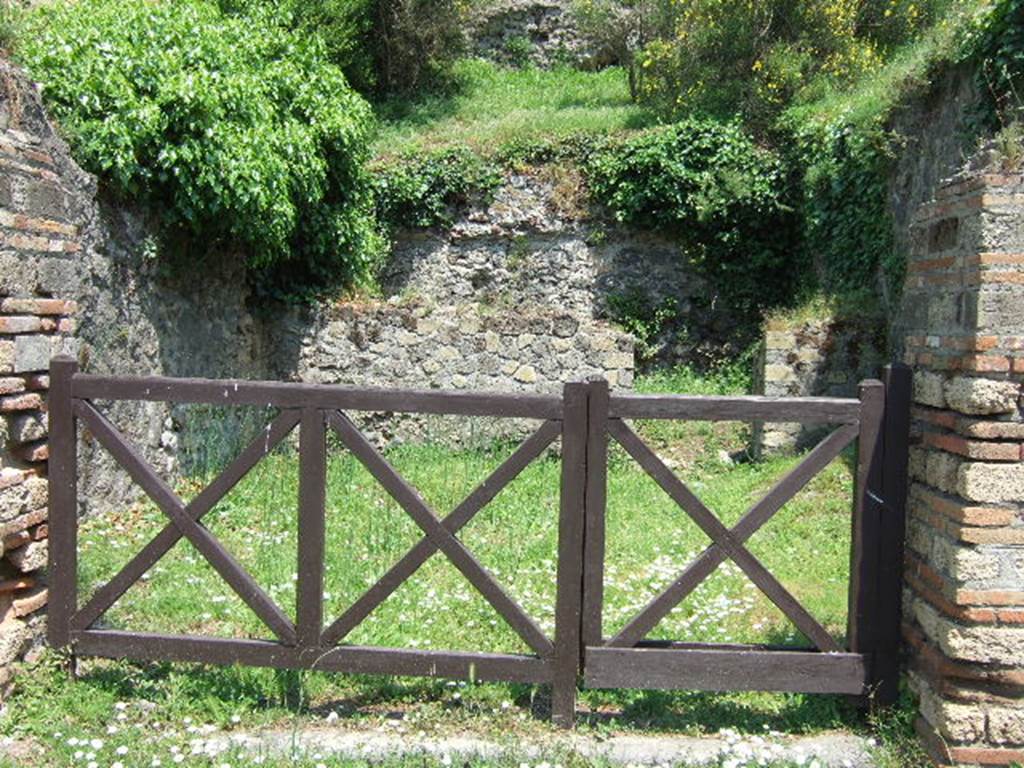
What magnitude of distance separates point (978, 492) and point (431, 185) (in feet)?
34.5

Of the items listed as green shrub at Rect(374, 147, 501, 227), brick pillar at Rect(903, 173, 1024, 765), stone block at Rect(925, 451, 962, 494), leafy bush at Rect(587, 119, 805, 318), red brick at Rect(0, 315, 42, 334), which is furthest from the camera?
green shrub at Rect(374, 147, 501, 227)

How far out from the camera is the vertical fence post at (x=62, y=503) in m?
3.62

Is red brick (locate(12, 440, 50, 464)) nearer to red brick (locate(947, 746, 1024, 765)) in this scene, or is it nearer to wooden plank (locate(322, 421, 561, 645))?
wooden plank (locate(322, 421, 561, 645))

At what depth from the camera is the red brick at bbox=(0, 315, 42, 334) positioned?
3449 mm

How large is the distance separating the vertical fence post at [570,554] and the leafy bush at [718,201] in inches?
355

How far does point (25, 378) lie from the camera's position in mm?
3574

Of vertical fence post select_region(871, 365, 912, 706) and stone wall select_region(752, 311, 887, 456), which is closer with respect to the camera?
vertical fence post select_region(871, 365, 912, 706)

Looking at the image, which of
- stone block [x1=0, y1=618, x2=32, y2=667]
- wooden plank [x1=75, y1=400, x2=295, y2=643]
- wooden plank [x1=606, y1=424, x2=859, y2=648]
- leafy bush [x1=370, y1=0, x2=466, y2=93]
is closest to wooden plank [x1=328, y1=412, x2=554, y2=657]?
→ wooden plank [x1=606, y1=424, x2=859, y2=648]

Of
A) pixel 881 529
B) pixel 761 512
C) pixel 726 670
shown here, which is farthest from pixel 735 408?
pixel 726 670

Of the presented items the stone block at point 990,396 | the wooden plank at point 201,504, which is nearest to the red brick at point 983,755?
the stone block at point 990,396

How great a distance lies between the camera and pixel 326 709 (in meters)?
3.63

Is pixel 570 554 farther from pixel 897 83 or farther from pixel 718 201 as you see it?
pixel 718 201

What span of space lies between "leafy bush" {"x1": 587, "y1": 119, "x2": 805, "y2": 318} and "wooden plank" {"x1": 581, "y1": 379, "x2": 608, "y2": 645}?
29.5ft

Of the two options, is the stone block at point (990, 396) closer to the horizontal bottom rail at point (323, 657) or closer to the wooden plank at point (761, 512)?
the wooden plank at point (761, 512)
